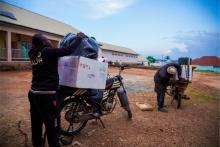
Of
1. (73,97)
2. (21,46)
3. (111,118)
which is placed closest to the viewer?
(73,97)

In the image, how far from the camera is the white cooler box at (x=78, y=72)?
10.0 ft

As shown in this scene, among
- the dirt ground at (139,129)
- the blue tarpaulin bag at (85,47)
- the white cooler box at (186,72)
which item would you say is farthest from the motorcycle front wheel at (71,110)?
the white cooler box at (186,72)

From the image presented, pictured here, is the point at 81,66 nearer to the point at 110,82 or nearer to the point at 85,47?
the point at 85,47

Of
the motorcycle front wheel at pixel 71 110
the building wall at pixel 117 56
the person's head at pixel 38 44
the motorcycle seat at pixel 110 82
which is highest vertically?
the building wall at pixel 117 56

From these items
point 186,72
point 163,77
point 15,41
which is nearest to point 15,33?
point 15,41

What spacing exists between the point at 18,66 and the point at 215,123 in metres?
13.9

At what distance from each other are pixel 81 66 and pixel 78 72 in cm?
10

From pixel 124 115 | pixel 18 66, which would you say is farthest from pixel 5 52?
pixel 124 115

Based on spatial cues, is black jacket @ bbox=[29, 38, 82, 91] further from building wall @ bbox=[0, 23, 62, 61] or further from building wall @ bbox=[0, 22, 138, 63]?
building wall @ bbox=[0, 23, 62, 61]

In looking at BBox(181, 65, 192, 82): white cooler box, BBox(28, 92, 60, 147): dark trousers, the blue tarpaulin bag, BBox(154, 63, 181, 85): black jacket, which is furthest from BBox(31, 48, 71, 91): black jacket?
BBox(181, 65, 192, 82): white cooler box

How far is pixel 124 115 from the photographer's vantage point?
5.18 meters

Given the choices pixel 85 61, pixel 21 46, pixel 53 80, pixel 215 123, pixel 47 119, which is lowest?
pixel 215 123

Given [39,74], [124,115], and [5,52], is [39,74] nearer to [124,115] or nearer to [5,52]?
A: [124,115]

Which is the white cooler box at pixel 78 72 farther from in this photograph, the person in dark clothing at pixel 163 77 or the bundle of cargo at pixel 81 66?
the person in dark clothing at pixel 163 77
